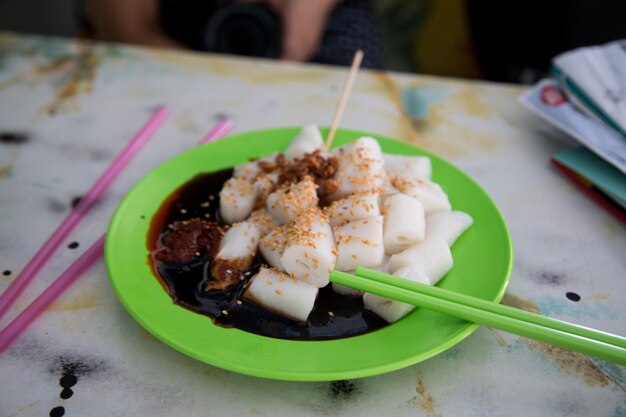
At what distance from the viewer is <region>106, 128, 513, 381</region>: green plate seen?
749 mm

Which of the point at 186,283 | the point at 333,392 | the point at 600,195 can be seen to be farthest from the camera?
the point at 600,195

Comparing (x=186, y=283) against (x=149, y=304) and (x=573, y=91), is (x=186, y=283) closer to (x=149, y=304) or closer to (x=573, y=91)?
(x=149, y=304)

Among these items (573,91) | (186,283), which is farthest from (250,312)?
(573,91)

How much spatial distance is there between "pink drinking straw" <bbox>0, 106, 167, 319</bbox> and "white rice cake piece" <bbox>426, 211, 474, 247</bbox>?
0.67 metres

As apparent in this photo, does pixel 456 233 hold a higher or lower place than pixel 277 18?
higher

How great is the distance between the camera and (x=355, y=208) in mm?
956

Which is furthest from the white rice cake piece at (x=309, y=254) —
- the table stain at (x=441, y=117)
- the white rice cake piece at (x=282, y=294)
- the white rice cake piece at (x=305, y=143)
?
the table stain at (x=441, y=117)

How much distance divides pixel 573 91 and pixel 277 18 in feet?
3.47

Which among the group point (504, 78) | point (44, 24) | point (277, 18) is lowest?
point (44, 24)

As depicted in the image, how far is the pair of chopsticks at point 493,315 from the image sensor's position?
0.71m

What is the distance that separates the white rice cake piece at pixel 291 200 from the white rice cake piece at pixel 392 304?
0.19m

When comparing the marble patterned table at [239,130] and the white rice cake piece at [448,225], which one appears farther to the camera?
the white rice cake piece at [448,225]

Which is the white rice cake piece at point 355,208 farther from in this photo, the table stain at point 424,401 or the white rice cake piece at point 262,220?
the table stain at point 424,401

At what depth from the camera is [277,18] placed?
6.66 feet
